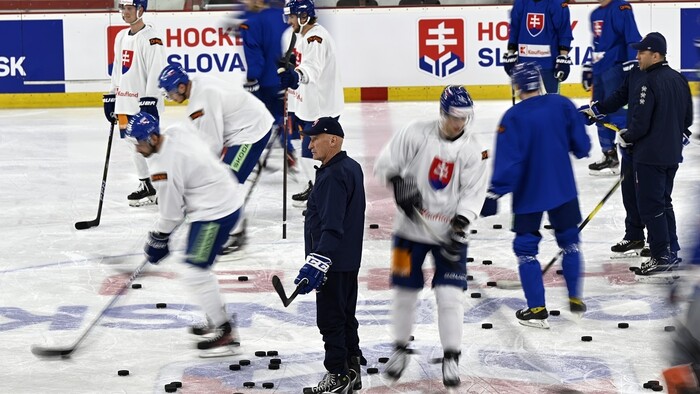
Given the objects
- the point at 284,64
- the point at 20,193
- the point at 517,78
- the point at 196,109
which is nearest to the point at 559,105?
the point at 517,78

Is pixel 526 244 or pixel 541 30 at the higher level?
pixel 541 30

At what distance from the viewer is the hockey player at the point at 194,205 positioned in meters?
5.86

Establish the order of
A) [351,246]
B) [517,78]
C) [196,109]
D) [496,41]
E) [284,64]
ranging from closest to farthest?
[351,246] < [517,78] < [196,109] < [284,64] < [496,41]

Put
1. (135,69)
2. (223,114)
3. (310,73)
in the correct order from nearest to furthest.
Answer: (223,114) → (310,73) → (135,69)

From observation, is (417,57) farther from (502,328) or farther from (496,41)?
(502,328)

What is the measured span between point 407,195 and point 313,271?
22.1 inches

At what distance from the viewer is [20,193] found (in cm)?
1014

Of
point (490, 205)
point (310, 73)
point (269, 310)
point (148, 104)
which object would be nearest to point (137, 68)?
point (148, 104)

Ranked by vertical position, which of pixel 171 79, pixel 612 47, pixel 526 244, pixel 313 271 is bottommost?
pixel 526 244

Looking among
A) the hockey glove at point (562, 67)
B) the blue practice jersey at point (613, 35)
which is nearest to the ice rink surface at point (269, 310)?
the hockey glove at point (562, 67)

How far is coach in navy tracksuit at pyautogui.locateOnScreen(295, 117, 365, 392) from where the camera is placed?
5109 millimetres

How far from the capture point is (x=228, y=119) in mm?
7781

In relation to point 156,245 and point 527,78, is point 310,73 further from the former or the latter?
point 156,245

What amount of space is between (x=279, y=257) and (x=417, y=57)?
6899 mm
